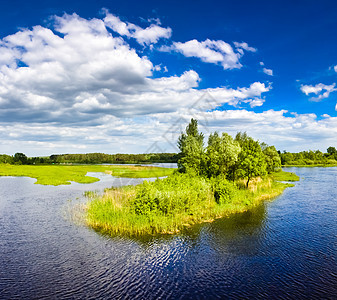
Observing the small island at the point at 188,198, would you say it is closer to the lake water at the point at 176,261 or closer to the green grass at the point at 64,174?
the lake water at the point at 176,261

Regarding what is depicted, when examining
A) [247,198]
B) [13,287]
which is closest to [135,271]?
[13,287]

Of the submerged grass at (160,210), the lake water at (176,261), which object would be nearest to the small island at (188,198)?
the submerged grass at (160,210)

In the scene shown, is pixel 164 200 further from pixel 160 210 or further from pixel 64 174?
pixel 64 174

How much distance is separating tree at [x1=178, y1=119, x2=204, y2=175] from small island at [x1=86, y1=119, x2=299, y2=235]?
0.27 metres

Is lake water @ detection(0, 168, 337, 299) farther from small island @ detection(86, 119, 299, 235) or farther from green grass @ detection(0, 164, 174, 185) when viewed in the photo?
green grass @ detection(0, 164, 174, 185)

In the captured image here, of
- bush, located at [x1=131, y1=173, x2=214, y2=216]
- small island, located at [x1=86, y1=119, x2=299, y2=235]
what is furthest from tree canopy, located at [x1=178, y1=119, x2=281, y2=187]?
bush, located at [x1=131, y1=173, x2=214, y2=216]

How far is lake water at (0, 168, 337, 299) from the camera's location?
703 inches

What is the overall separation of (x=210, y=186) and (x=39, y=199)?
35.8 meters

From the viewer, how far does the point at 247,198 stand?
162 ft

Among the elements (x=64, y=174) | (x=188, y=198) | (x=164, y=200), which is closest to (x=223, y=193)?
(x=188, y=198)

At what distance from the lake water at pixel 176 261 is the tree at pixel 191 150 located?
26.2 meters

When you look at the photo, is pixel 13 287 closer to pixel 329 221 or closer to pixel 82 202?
pixel 82 202

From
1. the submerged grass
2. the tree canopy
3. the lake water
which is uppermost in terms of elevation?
the tree canopy

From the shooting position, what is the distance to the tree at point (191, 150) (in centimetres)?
6156
